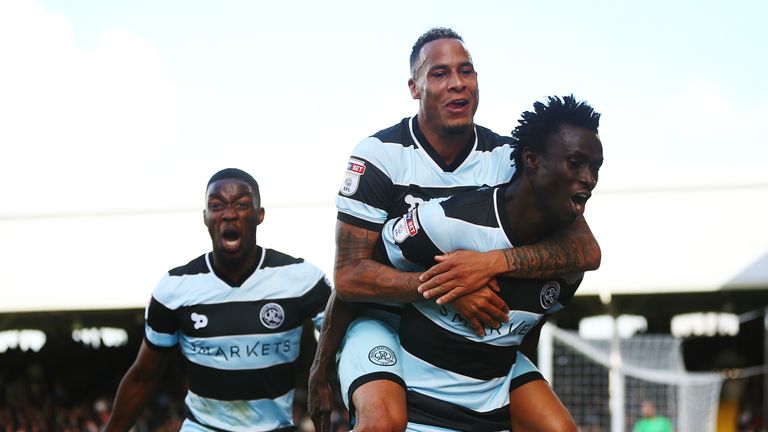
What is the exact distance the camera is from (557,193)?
13.9 feet

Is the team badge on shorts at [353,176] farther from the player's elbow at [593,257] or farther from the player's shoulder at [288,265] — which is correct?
the player's shoulder at [288,265]

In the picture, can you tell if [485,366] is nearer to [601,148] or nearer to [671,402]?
[601,148]

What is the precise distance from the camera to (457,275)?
4.29 m

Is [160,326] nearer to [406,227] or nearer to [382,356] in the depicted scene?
[382,356]

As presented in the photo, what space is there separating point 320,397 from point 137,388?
164 cm

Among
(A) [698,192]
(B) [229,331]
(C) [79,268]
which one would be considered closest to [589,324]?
(A) [698,192]

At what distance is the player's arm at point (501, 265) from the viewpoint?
430cm

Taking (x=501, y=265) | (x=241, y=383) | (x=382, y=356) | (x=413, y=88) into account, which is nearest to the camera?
(x=501, y=265)

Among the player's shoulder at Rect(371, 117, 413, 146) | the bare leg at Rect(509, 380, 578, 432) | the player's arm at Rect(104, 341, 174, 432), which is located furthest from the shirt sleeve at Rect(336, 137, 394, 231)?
the player's arm at Rect(104, 341, 174, 432)

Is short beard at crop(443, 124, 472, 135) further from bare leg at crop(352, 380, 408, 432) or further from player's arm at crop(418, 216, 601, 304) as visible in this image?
bare leg at crop(352, 380, 408, 432)

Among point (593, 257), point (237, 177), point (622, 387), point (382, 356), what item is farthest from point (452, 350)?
point (622, 387)

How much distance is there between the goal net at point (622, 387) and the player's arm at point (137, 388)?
21.3 feet

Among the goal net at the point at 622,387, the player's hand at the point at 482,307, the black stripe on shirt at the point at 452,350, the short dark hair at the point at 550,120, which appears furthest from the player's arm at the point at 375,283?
the goal net at the point at 622,387

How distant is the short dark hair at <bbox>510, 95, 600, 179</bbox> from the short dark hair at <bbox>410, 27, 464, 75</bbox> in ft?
2.10
